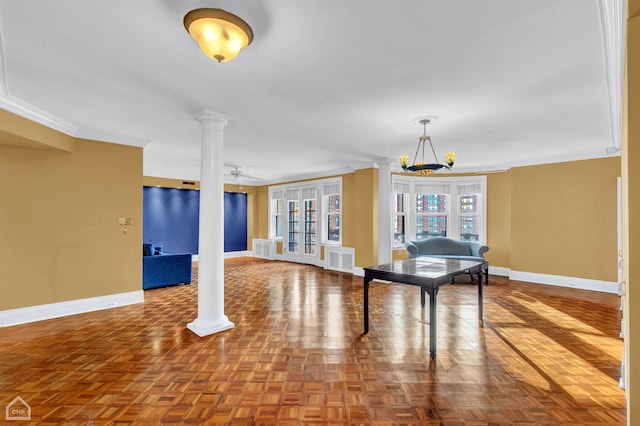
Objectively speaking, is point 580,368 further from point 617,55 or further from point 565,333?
point 617,55

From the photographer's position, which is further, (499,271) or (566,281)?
(499,271)

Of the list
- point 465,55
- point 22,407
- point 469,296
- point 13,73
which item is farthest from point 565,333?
point 13,73

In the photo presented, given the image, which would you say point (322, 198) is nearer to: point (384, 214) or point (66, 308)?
point (384, 214)

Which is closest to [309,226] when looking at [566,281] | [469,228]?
[469,228]

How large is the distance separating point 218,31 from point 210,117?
5.94ft

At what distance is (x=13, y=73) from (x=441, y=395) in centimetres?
437

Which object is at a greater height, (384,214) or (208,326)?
(384,214)

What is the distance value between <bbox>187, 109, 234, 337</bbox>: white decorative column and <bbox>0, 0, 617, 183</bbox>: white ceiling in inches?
12.8

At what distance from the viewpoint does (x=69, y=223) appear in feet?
13.4

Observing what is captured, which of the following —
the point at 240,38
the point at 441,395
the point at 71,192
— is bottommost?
the point at 441,395

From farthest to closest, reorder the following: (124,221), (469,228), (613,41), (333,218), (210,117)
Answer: (333,218) < (469,228) < (124,221) < (210,117) < (613,41)

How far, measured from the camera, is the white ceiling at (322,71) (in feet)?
5.78

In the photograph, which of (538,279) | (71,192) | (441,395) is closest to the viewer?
(441,395)

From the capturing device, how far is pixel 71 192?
161 inches
